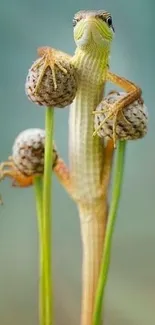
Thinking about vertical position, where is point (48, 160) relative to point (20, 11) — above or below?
below

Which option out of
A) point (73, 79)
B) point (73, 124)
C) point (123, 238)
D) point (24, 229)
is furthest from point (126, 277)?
point (73, 79)

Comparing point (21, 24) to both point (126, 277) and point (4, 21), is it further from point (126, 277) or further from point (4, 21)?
point (126, 277)

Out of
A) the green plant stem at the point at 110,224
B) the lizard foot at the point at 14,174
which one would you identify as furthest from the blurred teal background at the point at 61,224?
the green plant stem at the point at 110,224

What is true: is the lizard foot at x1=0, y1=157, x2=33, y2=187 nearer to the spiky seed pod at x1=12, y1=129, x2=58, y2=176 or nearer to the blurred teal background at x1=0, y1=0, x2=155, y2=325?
the spiky seed pod at x1=12, y1=129, x2=58, y2=176

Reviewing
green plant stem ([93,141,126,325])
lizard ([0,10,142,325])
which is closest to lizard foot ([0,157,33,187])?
lizard ([0,10,142,325])

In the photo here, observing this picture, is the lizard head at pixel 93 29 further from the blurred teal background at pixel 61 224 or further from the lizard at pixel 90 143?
the blurred teal background at pixel 61 224

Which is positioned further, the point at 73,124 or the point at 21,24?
the point at 21,24

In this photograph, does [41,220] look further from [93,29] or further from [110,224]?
[93,29]

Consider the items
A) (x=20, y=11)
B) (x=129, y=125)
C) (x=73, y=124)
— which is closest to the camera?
(x=129, y=125)

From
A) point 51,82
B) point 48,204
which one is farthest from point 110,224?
point 51,82

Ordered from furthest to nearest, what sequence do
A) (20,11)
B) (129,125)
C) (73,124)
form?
(20,11)
(73,124)
(129,125)
